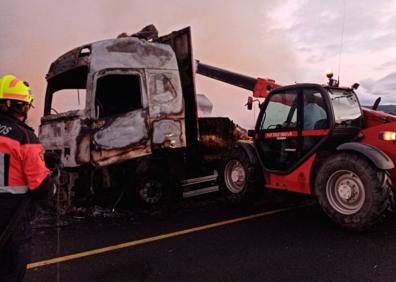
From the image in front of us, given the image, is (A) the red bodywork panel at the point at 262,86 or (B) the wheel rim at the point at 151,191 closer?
(B) the wheel rim at the point at 151,191

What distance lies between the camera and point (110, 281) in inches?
141

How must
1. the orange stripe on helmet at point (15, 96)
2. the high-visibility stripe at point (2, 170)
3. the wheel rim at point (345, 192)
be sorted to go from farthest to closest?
the wheel rim at point (345, 192) → the orange stripe on helmet at point (15, 96) → the high-visibility stripe at point (2, 170)

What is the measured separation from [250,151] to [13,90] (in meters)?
4.43

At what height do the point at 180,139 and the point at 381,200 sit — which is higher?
the point at 180,139

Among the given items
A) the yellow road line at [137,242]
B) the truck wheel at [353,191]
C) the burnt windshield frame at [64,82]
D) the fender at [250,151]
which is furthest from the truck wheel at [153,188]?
the truck wheel at [353,191]

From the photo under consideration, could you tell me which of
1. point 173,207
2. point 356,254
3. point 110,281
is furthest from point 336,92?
point 110,281

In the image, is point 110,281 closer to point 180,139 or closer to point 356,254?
point 356,254

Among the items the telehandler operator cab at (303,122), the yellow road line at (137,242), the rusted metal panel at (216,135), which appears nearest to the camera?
the yellow road line at (137,242)

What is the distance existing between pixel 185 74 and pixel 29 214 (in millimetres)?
5030

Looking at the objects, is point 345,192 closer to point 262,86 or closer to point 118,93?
point 262,86

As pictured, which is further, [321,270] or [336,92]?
[336,92]

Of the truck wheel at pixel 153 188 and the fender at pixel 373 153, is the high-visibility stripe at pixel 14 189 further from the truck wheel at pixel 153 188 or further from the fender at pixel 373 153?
the truck wheel at pixel 153 188

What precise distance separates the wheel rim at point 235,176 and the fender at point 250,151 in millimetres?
240

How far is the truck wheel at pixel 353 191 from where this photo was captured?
14.6 feet
